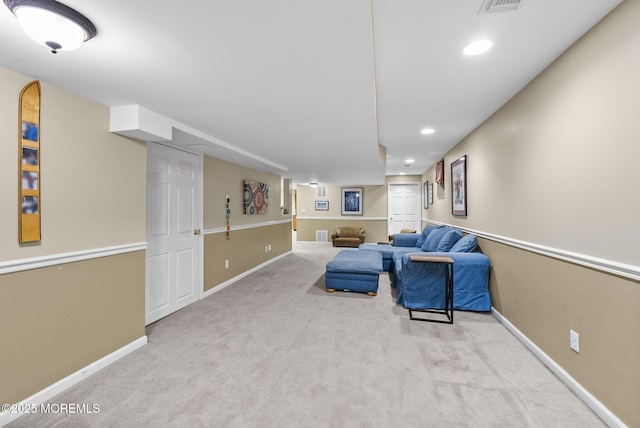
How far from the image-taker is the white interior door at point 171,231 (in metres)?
3.07

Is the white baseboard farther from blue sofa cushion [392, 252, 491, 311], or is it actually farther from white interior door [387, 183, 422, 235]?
white interior door [387, 183, 422, 235]

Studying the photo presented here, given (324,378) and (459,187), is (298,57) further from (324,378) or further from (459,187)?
(459,187)

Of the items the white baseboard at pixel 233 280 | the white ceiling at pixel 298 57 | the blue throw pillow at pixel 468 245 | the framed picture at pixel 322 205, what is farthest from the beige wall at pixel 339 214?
the white ceiling at pixel 298 57

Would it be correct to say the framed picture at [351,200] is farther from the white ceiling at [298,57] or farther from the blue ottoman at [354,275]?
the white ceiling at [298,57]

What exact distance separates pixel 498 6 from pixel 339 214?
8140 mm

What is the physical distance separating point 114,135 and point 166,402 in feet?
6.86

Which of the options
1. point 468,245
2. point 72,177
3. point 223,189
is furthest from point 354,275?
point 72,177

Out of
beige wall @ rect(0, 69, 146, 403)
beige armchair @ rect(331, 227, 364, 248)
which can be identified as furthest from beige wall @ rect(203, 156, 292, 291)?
beige armchair @ rect(331, 227, 364, 248)

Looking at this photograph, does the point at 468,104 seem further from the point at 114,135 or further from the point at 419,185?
the point at 419,185

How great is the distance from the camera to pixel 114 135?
2303 mm

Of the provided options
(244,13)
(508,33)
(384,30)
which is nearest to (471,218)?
(508,33)

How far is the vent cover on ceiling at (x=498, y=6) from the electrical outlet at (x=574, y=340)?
2.03m

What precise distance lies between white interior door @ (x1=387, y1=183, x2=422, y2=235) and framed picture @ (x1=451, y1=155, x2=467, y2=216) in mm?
3989

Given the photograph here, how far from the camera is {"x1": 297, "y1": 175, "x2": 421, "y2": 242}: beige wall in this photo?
9.01m
